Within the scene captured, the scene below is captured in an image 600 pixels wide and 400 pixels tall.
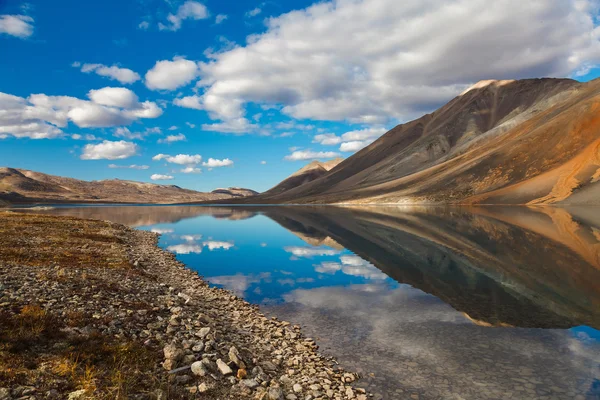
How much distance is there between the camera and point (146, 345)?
1166cm

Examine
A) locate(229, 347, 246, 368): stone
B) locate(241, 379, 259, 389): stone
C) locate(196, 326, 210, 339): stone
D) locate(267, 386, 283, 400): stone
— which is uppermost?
locate(196, 326, 210, 339): stone

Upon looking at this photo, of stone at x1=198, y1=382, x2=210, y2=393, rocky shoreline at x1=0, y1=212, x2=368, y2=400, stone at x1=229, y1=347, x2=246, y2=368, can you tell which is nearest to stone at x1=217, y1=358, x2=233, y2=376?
rocky shoreline at x1=0, y1=212, x2=368, y2=400

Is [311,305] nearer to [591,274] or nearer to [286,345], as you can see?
[286,345]

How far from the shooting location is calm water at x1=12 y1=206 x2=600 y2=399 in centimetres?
1203

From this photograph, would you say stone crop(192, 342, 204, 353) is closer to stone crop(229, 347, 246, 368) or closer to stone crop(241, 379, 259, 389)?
stone crop(229, 347, 246, 368)

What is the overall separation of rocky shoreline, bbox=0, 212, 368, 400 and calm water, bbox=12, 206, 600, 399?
214 centimetres

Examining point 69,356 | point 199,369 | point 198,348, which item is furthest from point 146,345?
point 199,369

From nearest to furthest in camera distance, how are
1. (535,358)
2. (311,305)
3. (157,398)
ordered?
(157,398)
(535,358)
(311,305)

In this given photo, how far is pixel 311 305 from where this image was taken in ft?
68.1

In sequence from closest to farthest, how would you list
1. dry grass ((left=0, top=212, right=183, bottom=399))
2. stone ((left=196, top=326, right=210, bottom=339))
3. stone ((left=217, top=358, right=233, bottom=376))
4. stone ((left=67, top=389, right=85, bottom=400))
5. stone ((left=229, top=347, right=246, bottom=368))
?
stone ((left=67, top=389, right=85, bottom=400)), dry grass ((left=0, top=212, right=183, bottom=399)), stone ((left=217, top=358, right=233, bottom=376)), stone ((left=229, top=347, right=246, bottom=368)), stone ((left=196, top=326, right=210, bottom=339))

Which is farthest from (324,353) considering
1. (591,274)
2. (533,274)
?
(591,274)

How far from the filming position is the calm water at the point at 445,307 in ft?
39.5

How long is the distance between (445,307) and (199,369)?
585 inches

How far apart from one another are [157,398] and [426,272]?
2493 centimetres
